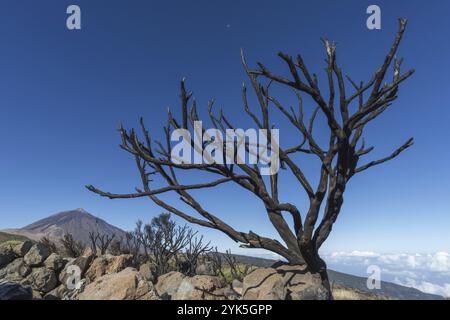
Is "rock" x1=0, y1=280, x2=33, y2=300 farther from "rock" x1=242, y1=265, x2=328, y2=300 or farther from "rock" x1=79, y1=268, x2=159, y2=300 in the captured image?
"rock" x1=242, y1=265, x2=328, y2=300

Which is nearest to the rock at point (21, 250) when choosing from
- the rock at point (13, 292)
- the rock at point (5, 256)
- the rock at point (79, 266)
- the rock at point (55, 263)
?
the rock at point (5, 256)

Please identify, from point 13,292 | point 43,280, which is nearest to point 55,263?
point 43,280

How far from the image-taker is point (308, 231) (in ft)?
18.3

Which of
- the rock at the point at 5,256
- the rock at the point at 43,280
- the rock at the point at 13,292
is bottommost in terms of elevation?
the rock at the point at 43,280

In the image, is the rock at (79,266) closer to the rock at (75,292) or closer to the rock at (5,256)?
the rock at (75,292)

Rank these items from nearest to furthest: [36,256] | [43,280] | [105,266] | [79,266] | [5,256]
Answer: [105,266], [79,266], [43,280], [36,256], [5,256]

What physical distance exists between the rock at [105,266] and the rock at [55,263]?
192cm

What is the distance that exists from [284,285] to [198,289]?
4.95ft

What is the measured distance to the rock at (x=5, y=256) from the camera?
33.9ft

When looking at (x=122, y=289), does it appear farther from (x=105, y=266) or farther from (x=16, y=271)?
(x=16, y=271)

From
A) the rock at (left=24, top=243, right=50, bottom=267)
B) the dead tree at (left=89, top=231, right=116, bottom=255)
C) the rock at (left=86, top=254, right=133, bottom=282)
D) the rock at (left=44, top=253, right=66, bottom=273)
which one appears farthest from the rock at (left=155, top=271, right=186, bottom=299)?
the dead tree at (left=89, top=231, right=116, bottom=255)

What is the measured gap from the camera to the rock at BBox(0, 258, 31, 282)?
960cm

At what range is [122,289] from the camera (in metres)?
5.51
